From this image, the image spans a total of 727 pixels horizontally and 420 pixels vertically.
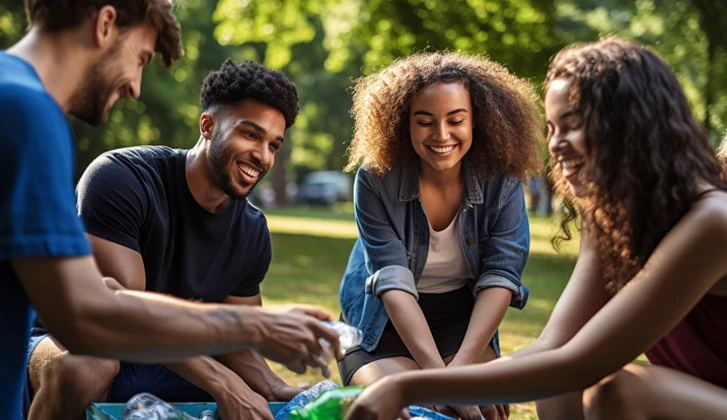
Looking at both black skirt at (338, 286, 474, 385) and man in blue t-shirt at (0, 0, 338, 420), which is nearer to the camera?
man in blue t-shirt at (0, 0, 338, 420)

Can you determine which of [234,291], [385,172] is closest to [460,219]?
[385,172]

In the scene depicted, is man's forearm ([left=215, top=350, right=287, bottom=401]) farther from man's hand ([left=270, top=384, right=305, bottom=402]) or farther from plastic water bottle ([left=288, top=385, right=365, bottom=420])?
plastic water bottle ([left=288, top=385, right=365, bottom=420])

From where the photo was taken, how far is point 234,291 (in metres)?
4.14

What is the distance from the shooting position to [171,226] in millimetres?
3928

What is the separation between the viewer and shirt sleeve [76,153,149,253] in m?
3.62

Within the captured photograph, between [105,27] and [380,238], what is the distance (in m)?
2.07

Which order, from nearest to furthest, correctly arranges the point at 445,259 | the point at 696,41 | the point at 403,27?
the point at 445,259 → the point at 696,41 → the point at 403,27

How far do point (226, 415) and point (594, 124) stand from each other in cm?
188

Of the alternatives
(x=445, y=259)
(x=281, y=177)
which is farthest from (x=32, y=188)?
(x=281, y=177)

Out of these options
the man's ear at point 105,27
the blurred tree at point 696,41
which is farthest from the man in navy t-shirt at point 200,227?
the blurred tree at point 696,41

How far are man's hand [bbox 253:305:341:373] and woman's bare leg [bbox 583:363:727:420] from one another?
0.96 metres

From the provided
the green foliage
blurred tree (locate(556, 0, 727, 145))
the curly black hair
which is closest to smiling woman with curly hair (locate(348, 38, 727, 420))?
the curly black hair

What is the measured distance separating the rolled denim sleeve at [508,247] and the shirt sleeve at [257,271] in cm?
103

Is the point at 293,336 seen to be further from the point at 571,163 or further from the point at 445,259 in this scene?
the point at 445,259
